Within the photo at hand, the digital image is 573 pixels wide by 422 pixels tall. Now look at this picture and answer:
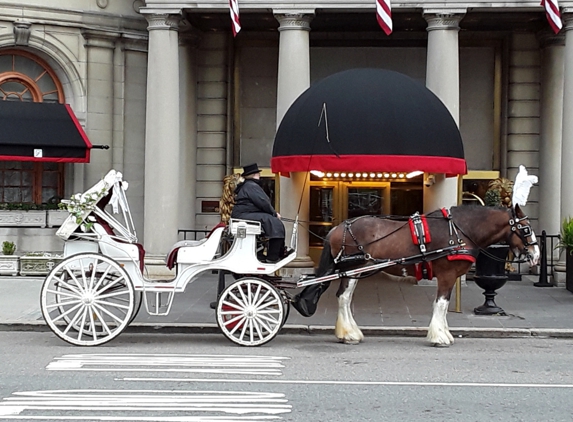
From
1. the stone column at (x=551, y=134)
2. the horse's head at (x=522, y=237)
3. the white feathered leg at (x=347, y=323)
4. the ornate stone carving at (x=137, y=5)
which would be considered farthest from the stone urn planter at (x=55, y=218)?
the stone column at (x=551, y=134)

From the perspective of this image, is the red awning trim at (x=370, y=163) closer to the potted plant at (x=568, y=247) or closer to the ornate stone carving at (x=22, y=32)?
the potted plant at (x=568, y=247)

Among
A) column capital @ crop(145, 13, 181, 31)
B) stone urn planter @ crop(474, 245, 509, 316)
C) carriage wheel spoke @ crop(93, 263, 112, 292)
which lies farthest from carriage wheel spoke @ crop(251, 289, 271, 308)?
column capital @ crop(145, 13, 181, 31)

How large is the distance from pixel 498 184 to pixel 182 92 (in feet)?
24.3

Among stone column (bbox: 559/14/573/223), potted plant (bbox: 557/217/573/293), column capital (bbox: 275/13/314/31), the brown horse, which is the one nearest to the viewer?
the brown horse

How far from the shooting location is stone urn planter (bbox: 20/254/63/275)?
17453 mm

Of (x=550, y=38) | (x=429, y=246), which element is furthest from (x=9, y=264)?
(x=550, y=38)

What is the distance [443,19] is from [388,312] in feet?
21.1

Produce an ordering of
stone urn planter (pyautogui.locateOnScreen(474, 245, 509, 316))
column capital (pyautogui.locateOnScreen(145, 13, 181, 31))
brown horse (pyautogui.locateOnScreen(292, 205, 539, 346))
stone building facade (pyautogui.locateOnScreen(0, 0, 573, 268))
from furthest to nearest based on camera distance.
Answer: column capital (pyautogui.locateOnScreen(145, 13, 181, 31)), stone building facade (pyautogui.locateOnScreen(0, 0, 573, 268)), stone urn planter (pyautogui.locateOnScreen(474, 245, 509, 316)), brown horse (pyautogui.locateOnScreen(292, 205, 539, 346))

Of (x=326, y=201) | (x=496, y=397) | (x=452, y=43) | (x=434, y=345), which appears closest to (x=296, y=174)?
(x=326, y=201)

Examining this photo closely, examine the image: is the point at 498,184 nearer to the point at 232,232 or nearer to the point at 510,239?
the point at 510,239

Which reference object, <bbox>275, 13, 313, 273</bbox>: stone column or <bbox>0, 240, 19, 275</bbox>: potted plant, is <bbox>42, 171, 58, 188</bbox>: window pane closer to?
<bbox>0, 240, 19, 275</bbox>: potted plant

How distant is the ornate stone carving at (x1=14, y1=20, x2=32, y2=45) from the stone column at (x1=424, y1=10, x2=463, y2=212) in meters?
8.43

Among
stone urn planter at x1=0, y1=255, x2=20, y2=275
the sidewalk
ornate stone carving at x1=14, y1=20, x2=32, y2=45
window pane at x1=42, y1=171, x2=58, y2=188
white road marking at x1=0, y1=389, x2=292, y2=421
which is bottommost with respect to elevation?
white road marking at x1=0, y1=389, x2=292, y2=421

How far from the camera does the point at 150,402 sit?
7.50 metres
